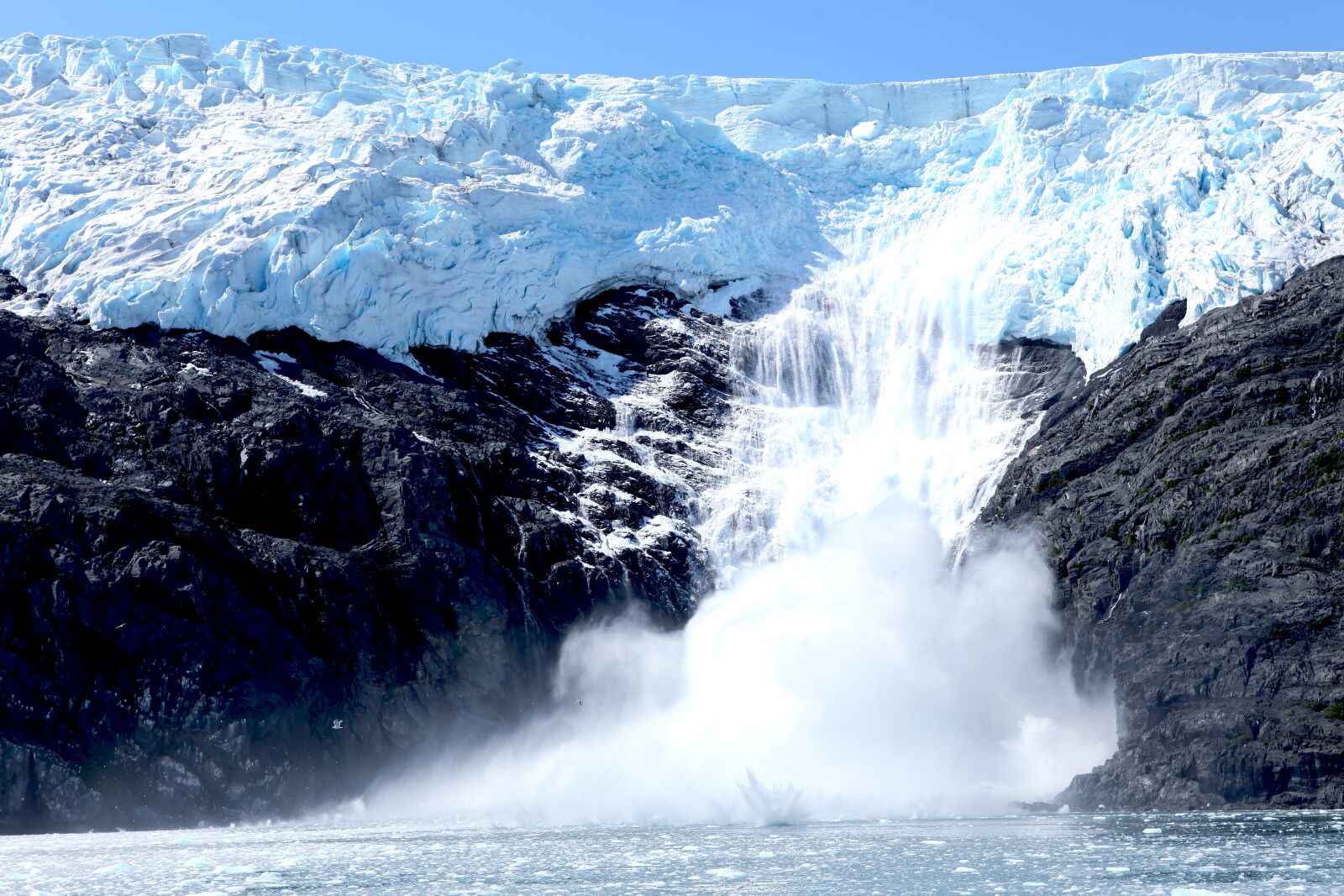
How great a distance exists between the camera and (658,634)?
70.3 m

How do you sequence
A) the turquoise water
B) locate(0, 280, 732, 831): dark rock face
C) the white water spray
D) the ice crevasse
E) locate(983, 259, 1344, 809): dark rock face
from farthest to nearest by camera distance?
the ice crevasse → locate(0, 280, 732, 831): dark rock face → the white water spray → locate(983, 259, 1344, 809): dark rock face → the turquoise water

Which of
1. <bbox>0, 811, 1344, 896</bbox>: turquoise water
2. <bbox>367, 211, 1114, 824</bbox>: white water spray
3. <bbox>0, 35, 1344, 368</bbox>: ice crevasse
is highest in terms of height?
<bbox>0, 35, 1344, 368</bbox>: ice crevasse

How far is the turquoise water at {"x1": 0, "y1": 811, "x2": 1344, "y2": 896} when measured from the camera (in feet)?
108

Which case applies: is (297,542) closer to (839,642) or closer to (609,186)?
(839,642)

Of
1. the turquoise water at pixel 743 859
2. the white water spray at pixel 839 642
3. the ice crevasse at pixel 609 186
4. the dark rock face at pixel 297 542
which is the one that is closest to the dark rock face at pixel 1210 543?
the white water spray at pixel 839 642

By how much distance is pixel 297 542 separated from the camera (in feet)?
214

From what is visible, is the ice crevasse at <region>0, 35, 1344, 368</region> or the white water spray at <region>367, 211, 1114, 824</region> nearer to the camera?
the white water spray at <region>367, 211, 1114, 824</region>

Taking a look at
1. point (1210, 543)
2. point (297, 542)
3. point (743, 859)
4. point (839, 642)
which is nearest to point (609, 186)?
point (297, 542)

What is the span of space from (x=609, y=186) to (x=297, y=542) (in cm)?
3107

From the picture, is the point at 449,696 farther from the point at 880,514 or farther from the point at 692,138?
the point at 692,138

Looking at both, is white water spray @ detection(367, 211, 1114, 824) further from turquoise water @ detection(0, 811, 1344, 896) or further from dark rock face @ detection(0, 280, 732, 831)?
turquoise water @ detection(0, 811, 1344, 896)

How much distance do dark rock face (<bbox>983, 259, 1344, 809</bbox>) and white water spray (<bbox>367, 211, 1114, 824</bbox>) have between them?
138 inches

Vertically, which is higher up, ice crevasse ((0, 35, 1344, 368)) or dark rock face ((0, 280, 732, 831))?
ice crevasse ((0, 35, 1344, 368))

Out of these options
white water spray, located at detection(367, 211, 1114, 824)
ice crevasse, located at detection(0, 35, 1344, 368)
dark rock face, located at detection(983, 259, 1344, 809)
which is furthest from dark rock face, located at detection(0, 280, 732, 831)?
dark rock face, located at detection(983, 259, 1344, 809)
